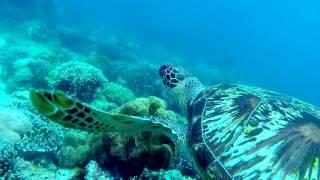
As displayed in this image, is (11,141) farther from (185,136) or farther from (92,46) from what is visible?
(92,46)

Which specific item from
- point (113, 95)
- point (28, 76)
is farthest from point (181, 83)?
point (28, 76)

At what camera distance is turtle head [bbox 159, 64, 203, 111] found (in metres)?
4.34

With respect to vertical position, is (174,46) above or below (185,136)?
above

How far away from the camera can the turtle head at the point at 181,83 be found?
4344 millimetres

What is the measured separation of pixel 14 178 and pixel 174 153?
180 cm

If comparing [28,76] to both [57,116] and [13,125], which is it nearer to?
[13,125]

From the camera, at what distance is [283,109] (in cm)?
312

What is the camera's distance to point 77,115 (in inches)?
99.4

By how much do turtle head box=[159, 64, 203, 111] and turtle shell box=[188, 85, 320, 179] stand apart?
32.1 inches

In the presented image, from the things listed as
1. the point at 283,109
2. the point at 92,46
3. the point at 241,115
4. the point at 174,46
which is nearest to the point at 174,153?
the point at 241,115

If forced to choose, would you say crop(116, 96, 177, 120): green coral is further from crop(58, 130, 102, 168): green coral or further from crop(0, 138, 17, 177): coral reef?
crop(0, 138, 17, 177): coral reef

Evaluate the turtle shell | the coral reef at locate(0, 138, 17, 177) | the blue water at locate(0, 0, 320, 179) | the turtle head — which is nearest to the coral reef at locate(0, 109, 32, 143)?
the blue water at locate(0, 0, 320, 179)

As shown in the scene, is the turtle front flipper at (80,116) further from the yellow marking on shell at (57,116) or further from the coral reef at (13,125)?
the coral reef at (13,125)

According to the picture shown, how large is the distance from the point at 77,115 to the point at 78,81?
4.82m
